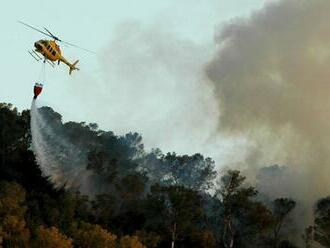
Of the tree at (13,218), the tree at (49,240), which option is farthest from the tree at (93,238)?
the tree at (13,218)

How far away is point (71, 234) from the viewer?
3873 inches

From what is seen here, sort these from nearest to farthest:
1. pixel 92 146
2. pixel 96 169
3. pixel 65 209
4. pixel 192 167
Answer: pixel 65 209
pixel 96 169
pixel 92 146
pixel 192 167

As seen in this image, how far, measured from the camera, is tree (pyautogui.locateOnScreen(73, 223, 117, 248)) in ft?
301

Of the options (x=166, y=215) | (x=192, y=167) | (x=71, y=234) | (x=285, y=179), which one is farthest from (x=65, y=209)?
(x=285, y=179)

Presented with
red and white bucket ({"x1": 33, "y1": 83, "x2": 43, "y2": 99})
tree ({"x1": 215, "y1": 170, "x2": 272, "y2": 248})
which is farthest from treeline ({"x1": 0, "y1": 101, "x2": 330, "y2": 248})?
red and white bucket ({"x1": 33, "y1": 83, "x2": 43, "y2": 99})

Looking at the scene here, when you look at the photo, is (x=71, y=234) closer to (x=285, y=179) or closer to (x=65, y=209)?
(x=65, y=209)

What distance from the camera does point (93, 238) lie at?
93000 mm

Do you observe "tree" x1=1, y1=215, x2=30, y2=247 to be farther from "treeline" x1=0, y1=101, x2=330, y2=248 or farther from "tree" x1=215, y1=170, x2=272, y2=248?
"tree" x1=215, y1=170, x2=272, y2=248

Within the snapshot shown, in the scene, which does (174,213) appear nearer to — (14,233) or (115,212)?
(115,212)

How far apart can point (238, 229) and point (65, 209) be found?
29927 mm

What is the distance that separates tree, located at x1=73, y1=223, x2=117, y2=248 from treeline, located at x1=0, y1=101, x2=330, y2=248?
4.8 inches

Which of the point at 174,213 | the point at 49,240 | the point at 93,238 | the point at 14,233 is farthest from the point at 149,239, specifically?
the point at 14,233

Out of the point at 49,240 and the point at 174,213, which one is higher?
Answer: the point at 174,213

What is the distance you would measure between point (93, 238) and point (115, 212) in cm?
3032
